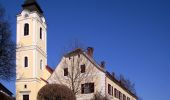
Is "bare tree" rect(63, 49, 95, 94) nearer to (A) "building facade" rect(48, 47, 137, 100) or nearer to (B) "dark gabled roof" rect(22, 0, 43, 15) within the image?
(A) "building facade" rect(48, 47, 137, 100)

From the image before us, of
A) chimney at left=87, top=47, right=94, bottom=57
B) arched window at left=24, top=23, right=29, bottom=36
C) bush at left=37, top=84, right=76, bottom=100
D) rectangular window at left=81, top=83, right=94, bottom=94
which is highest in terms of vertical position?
arched window at left=24, top=23, right=29, bottom=36

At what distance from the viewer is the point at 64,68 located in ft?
180

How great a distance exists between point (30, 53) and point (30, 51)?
321mm

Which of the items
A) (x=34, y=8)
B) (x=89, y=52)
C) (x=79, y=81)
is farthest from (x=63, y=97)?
(x=34, y=8)

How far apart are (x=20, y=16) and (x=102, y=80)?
2021cm

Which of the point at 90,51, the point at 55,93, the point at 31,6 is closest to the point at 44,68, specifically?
the point at 31,6

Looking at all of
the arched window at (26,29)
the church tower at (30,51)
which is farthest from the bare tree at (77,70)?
the arched window at (26,29)

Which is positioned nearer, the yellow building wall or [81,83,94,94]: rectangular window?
[81,83,94,94]: rectangular window

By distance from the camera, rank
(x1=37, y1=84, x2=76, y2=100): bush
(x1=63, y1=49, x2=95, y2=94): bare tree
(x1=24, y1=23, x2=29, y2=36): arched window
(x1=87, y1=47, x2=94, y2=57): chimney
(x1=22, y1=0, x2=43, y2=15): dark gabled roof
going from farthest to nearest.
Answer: (x1=22, y1=0, x2=43, y2=15): dark gabled roof, (x1=24, y1=23, x2=29, y2=36): arched window, (x1=87, y1=47, x2=94, y2=57): chimney, (x1=63, y1=49, x2=95, y2=94): bare tree, (x1=37, y1=84, x2=76, y2=100): bush

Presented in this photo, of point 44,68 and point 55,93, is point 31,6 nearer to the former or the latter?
point 44,68

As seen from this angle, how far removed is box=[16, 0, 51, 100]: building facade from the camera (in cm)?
5994

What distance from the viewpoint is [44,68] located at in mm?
64312

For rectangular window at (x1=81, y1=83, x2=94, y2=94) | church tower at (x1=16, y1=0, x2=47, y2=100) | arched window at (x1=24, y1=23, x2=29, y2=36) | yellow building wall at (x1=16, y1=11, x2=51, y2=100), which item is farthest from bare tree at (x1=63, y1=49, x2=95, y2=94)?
arched window at (x1=24, y1=23, x2=29, y2=36)

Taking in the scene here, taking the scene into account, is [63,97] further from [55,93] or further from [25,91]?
[25,91]
